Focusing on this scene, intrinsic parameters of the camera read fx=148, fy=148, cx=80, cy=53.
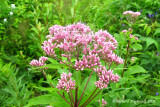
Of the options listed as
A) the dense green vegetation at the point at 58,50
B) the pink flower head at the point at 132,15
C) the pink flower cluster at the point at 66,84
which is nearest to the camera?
the pink flower cluster at the point at 66,84

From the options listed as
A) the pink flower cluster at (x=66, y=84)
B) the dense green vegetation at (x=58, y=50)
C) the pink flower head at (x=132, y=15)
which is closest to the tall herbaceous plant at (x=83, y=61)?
the pink flower cluster at (x=66, y=84)

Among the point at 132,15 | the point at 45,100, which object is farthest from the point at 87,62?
the point at 132,15

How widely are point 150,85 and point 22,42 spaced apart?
2982 millimetres

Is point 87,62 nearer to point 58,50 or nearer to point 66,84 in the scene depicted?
point 66,84

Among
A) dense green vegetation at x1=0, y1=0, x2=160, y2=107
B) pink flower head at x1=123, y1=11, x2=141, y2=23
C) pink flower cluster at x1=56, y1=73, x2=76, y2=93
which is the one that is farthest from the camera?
dense green vegetation at x1=0, y1=0, x2=160, y2=107

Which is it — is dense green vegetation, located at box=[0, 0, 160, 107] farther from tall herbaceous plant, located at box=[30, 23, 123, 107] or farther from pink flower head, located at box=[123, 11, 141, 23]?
tall herbaceous plant, located at box=[30, 23, 123, 107]

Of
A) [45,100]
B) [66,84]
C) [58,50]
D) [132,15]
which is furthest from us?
[58,50]

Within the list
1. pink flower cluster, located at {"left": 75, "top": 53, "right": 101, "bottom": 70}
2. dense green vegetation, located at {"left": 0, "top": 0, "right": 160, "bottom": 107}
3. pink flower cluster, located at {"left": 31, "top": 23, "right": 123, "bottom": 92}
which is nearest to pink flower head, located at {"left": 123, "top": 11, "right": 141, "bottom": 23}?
dense green vegetation, located at {"left": 0, "top": 0, "right": 160, "bottom": 107}

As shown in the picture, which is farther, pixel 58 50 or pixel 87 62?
pixel 58 50

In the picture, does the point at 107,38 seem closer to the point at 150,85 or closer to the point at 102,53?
the point at 102,53

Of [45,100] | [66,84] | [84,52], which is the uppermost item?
[84,52]

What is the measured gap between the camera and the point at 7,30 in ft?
11.3

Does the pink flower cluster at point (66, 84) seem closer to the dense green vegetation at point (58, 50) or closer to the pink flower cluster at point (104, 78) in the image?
the pink flower cluster at point (104, 78)

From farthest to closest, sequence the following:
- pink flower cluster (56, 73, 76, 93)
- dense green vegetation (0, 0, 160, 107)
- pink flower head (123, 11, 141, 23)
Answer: dense green vegetation (0, 0, 160, 107) → pink flower head (123, 11, 141, 23) → pink flower cluster (56, 73, 76, 93)
